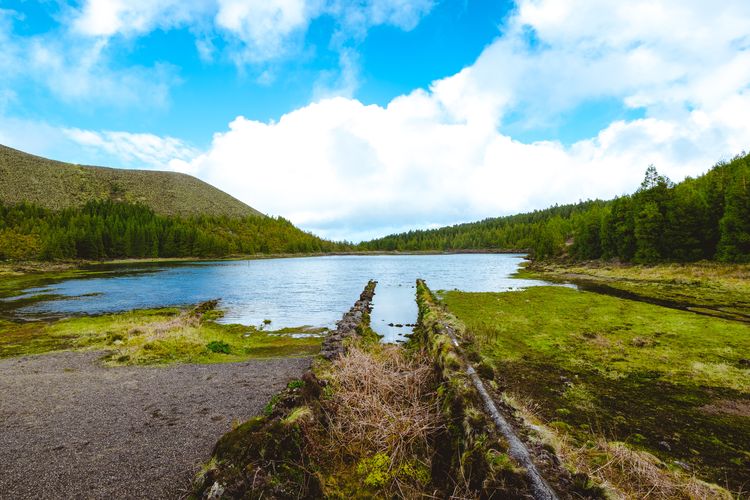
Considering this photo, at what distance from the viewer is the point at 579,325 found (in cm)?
2162

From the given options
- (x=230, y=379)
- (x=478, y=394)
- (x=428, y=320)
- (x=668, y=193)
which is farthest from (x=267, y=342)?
(x=668, y=193)

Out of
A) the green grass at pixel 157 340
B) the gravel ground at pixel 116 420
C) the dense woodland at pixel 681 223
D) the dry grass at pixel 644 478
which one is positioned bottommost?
the green grass at pixel 157 340

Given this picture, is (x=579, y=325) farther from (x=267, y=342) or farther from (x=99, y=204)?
(x=99, y=204)

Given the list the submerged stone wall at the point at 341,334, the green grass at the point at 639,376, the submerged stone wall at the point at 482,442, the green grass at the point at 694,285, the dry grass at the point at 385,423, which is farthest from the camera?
the green grass at the point at 694,285

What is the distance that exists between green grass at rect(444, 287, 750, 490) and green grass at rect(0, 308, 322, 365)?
1121 centimetres

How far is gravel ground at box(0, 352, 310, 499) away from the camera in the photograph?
7.02 metres

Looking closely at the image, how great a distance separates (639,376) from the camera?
43.1 feet

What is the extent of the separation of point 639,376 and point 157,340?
22.4 m

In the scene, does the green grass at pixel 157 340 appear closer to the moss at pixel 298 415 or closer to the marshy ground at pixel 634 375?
the moss at pixel 298 415

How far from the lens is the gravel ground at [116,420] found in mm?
7023

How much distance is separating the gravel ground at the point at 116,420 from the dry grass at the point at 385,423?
2.97 metres

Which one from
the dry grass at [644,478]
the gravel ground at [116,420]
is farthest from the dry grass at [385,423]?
the dry grass at [644,478]

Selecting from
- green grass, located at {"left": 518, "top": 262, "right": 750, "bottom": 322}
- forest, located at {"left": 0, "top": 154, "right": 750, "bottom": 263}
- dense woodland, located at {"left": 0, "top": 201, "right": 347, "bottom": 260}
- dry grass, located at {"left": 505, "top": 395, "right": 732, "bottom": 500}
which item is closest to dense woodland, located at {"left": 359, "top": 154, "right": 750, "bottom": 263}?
forest, located at {"left": 0, "top": 154, "right": 750, "bottom": 263}

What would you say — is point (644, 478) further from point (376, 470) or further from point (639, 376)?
point (639, 376)
